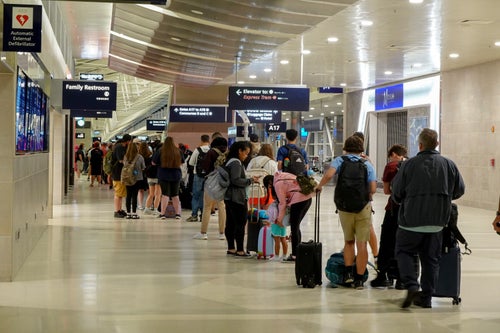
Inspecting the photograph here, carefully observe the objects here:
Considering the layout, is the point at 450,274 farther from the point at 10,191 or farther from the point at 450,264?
the point at 10,191

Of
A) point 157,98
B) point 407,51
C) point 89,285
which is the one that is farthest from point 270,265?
point 157,98

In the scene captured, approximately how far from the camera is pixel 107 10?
15586 millimetres

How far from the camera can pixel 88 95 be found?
14859 mm

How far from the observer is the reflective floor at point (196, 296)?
605 cm

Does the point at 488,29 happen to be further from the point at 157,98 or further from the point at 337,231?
the point at 157,98

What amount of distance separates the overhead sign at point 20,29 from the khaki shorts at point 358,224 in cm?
357

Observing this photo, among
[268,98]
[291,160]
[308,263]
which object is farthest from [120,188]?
[308,263]

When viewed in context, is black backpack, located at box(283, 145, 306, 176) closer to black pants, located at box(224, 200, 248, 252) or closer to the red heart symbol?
black pants, located at box(224, 200, 248, 252)

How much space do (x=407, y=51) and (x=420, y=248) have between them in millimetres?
12455

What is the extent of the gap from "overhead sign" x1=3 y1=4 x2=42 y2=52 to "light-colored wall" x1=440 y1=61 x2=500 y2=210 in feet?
47.7

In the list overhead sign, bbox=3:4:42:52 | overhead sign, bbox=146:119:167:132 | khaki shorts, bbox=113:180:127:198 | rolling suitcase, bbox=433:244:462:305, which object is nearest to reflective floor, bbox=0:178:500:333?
rolling suitcase, bbox=433:244:462:305

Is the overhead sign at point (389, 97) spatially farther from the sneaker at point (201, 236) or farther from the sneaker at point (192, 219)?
the sneaker at point (201, 236)

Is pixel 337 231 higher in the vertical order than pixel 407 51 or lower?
lower

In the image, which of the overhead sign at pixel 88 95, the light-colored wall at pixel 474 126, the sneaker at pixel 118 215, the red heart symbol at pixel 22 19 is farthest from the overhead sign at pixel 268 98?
the red heart symbol at pixel 22 19
